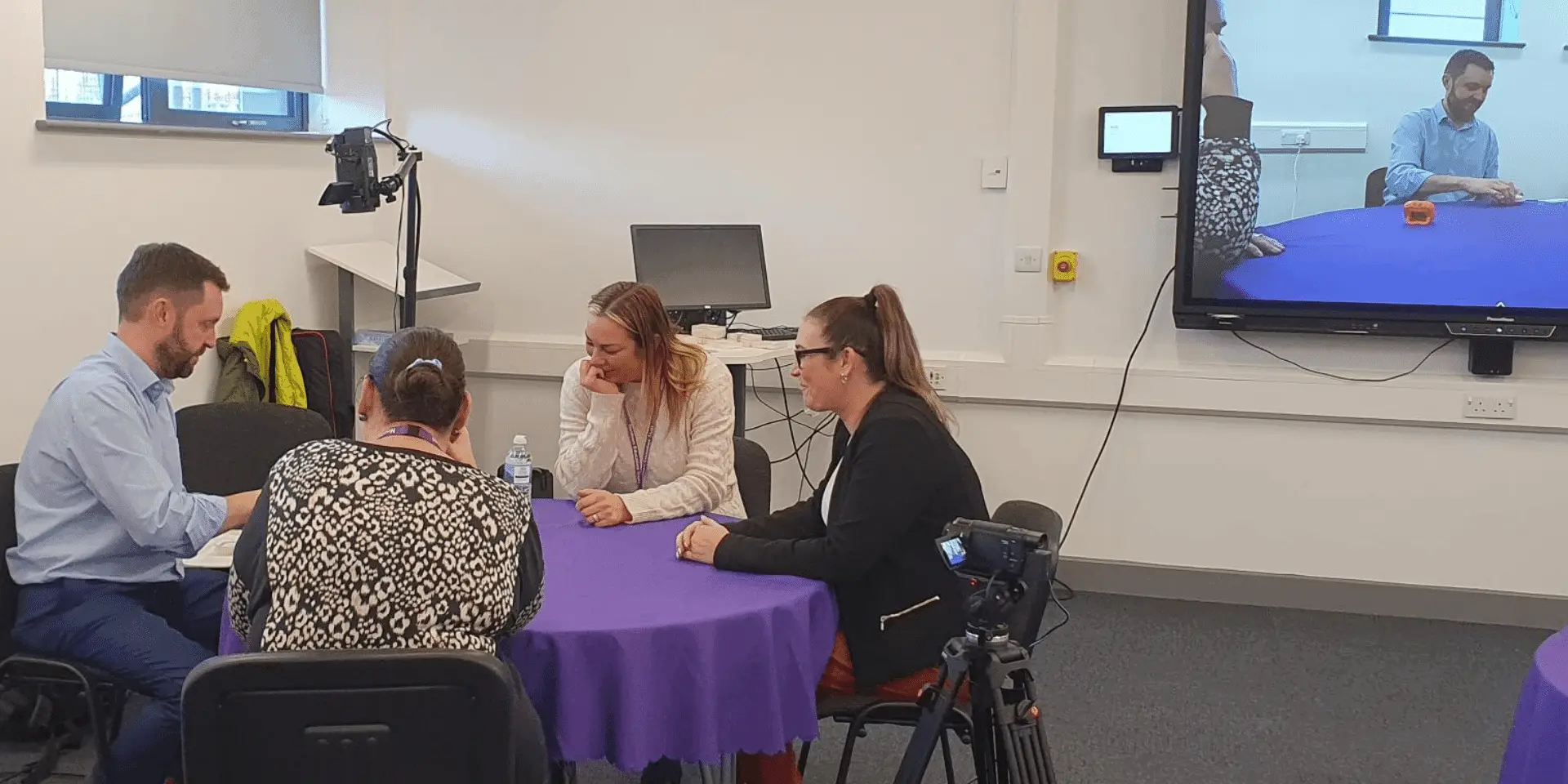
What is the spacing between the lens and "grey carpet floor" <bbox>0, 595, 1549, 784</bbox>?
3.39m

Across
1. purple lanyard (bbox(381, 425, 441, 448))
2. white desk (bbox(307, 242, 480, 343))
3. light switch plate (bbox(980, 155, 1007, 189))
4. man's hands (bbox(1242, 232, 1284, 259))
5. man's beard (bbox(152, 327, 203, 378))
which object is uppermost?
light switch plate (bbox(980, 155, 1007, 189))

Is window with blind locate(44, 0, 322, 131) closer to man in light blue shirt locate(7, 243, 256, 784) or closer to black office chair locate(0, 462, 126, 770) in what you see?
man in light blue shirt locate(7, 243, 256, 784)

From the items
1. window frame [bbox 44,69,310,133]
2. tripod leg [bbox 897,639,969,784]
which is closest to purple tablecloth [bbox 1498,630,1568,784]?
tripod leg [bbox 897,639,969,784]

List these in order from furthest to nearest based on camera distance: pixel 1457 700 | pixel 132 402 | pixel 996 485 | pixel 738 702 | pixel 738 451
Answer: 1. pixel 996 485
2. pixel 1457 700
3. pixel 738 451
4. pixel 132 402
5. pixel 738 702

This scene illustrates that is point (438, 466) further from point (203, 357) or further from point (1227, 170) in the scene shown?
point (1227, 170)

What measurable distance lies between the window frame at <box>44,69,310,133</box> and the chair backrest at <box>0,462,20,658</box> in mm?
1293

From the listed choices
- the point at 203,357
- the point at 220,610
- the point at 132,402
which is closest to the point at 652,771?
the point at 220,610

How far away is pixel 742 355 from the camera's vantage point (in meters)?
4.25

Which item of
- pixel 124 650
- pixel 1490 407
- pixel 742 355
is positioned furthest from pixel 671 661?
pixel 1490 407

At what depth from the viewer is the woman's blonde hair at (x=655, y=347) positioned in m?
3.09

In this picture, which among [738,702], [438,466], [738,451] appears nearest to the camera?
[438,466]

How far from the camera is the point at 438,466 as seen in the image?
6.59 ft

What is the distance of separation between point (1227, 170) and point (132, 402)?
3.30 m

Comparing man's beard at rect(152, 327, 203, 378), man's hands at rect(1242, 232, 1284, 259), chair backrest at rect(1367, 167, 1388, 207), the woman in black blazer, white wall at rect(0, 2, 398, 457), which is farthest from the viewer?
man's hands at rect(1242, 232, 1284, 259)
